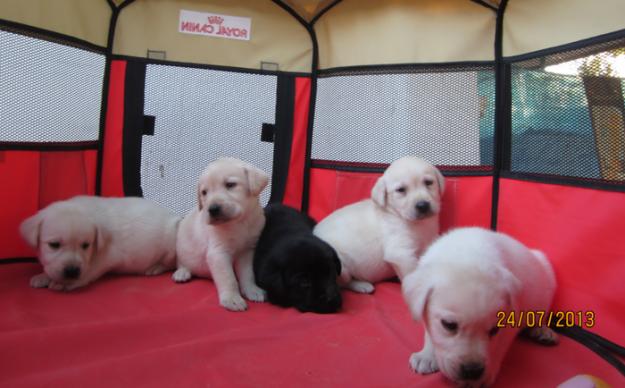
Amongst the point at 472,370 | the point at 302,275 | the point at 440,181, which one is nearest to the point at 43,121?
the point at 302,275

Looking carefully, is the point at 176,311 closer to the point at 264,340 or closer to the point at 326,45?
the point at 264,340

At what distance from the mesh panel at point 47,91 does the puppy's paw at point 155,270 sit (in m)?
1.22

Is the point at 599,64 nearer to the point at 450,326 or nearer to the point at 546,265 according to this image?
the point at 546,265

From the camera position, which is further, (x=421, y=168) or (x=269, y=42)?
(x=269, y=42)

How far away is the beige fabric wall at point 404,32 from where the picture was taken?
339 centimetres

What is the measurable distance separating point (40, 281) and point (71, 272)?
262 millimetres

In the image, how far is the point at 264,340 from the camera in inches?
Result: 92.4

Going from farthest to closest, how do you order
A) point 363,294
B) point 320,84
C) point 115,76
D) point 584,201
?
point 320,84 < point 115,76 < point 363,294 < point 584,201

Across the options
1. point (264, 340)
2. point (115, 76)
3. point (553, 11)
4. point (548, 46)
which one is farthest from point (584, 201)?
point (115, 76)

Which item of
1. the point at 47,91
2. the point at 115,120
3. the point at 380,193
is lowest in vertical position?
the point at 380,193

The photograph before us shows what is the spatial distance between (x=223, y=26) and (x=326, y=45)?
926mm

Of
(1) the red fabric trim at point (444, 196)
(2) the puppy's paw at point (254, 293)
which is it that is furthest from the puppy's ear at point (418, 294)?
(1) the red fabric trim at point (444, 196)

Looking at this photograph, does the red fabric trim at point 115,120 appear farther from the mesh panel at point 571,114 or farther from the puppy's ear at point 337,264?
the mesh panel at point 571,114

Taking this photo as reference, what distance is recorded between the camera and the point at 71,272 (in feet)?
9.63
